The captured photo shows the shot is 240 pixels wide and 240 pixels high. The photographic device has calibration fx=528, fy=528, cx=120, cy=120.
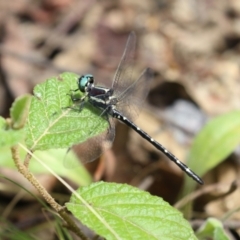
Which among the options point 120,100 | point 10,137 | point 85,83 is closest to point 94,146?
point 85,83

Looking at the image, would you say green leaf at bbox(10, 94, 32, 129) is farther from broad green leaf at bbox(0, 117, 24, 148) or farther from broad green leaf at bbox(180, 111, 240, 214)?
broad green leaf at bbox(180, 111, 240, 214)

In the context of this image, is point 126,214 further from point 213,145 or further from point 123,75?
point 213,145

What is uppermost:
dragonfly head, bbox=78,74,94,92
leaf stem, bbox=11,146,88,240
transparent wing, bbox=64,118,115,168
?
dragonfly head, bbox=78,74,94,92

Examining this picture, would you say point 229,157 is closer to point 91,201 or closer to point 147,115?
point 147,115

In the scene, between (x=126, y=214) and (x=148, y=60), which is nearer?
(x=126, y=214)

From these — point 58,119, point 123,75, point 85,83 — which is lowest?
point 58,119

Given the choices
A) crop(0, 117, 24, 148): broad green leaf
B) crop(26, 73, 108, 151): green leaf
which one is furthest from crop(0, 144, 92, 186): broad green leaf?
crop(0, 117, 24, 148): broad green leaf
